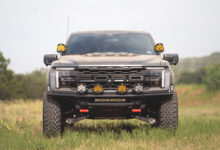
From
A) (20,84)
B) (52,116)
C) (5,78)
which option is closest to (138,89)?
(52,116)

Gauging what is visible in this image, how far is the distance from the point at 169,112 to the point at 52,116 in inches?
76.4

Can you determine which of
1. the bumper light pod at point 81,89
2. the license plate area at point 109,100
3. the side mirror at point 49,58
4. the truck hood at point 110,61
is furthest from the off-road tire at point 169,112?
the side mirror at point 49,58

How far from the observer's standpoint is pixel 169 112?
5352 millimetres

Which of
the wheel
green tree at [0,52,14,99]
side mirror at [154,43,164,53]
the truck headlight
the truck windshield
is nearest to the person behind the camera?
the truck headlight

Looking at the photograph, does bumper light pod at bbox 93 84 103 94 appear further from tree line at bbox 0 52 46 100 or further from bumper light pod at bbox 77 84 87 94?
tree line at bbox 0 52 46 100

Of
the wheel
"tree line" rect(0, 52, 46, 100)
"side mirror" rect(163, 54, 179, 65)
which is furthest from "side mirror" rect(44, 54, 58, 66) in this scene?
"tree line" rect(0, 52, 46, 100)

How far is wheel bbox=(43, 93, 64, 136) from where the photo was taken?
17.5 ft

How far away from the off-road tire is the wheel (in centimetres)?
171

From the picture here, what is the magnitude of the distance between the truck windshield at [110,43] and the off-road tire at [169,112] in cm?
121

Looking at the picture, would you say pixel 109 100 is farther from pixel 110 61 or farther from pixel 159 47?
pixel 159 47

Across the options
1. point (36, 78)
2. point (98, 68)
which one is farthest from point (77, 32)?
point (36, 78)

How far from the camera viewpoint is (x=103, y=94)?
4910 mm

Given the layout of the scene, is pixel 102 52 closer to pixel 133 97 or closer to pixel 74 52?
pixel 74 52

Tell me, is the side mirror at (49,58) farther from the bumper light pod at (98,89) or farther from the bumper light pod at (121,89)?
the bumper light pod at (121,89)
